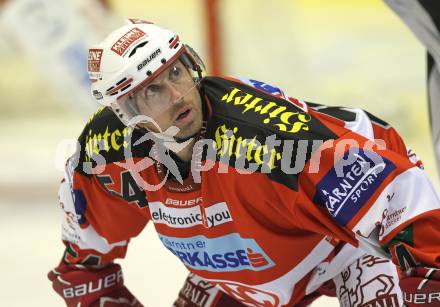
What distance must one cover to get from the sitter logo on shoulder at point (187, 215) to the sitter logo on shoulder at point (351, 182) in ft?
0.91

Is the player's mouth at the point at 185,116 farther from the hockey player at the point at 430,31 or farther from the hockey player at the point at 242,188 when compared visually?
the hockey player at the point at 430,31

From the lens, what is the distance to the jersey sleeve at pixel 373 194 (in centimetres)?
192

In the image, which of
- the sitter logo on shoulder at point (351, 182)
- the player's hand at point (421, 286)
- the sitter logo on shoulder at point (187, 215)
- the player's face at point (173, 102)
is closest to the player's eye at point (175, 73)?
the player's face at point (173, 102)

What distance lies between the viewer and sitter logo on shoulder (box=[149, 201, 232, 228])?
7.04 ft

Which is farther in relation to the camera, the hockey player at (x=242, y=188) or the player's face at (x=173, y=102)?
the player's face at (x=173, y=102)

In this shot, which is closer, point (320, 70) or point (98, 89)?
point (98, 89)

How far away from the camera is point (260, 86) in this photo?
7.43ft

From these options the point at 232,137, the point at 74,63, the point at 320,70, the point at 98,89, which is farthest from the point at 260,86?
the point at 320,70

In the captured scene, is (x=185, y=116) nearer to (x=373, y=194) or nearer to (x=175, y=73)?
(x=175, y=73)

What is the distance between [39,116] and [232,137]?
3560 millimetres

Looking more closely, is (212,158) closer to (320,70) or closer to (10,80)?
(320,70)

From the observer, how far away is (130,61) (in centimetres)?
208

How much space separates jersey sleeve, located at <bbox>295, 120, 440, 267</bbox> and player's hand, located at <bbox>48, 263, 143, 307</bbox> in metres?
0.79

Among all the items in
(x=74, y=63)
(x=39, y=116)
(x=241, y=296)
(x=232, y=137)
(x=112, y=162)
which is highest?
(x=232, y=137)
